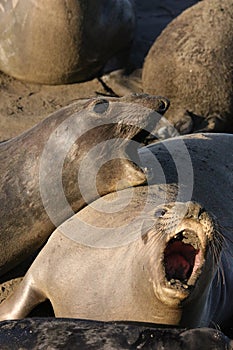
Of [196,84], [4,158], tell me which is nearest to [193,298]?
[4,158]

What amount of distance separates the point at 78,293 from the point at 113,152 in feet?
2.55

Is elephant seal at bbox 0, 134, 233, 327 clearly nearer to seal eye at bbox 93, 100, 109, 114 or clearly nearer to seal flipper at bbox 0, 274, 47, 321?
seal flipper at bbox 0, 274, 47, 321

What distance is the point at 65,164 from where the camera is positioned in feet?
14.6

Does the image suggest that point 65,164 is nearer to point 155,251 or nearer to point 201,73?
point 155,251

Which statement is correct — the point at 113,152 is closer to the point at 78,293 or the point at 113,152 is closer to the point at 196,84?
the point at 78,293

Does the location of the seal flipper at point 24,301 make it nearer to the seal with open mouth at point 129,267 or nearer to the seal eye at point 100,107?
the seal with open mouth at point 129,267

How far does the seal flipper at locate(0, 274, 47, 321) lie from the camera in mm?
4223

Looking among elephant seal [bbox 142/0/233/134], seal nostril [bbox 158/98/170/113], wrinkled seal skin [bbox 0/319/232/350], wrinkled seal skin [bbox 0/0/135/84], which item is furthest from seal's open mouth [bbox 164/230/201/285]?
wrinkled seal skin [bbox 0/0/135/84]

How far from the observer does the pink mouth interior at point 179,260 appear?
3105mm

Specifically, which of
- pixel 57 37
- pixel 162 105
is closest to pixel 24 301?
pixel 162 105

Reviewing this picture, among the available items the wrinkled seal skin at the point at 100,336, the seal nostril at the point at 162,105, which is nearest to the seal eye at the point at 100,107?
the seal nostril at the point at 162,105

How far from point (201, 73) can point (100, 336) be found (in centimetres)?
343

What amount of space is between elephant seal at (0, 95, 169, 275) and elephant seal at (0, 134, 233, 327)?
5.2 inches

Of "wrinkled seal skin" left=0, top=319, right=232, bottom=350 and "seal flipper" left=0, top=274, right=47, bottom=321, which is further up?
"wrinkled seal skin" left=0, top=319, right=232, bottom=350
